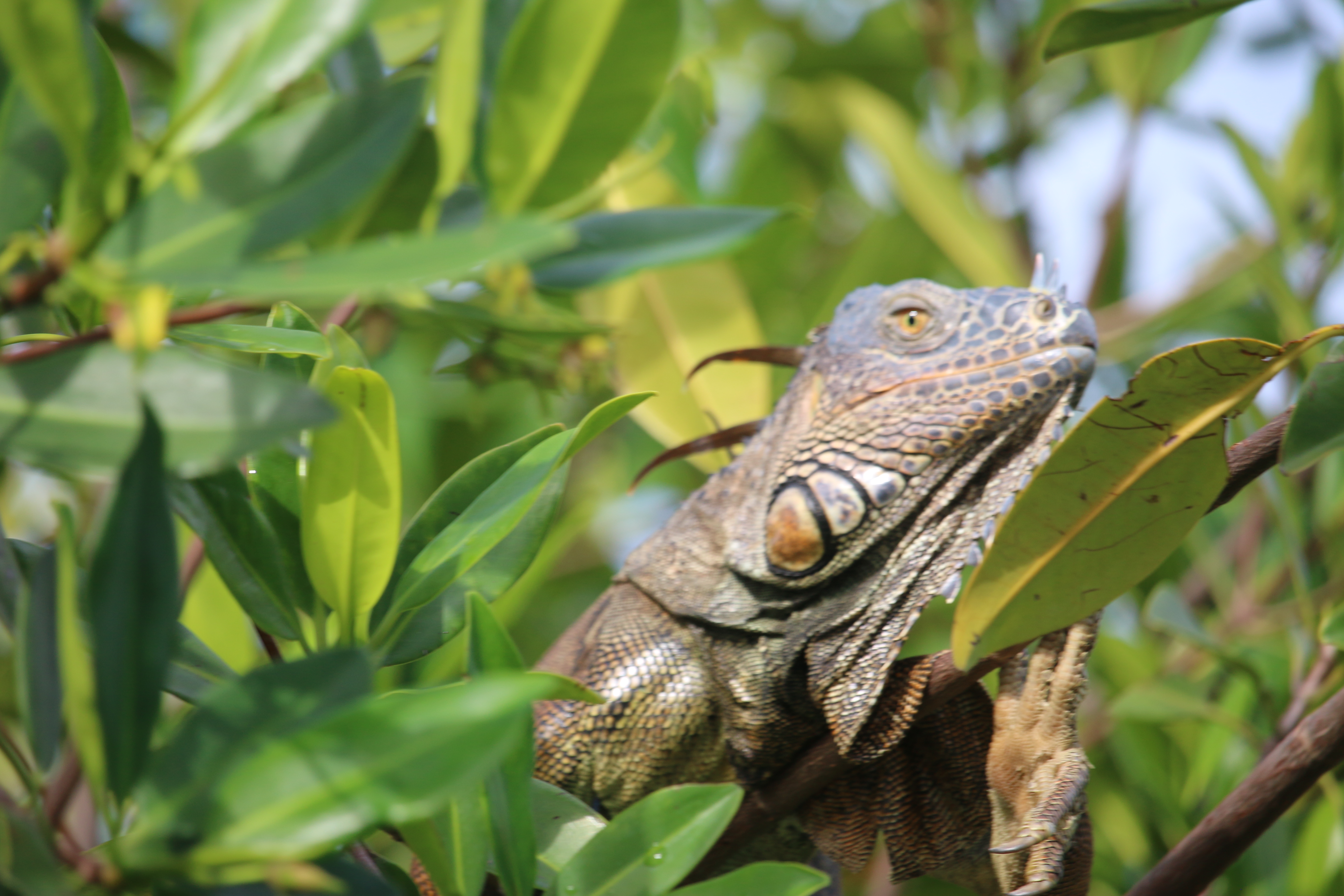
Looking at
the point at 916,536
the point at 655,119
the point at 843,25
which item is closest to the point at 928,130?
the point at 843,25

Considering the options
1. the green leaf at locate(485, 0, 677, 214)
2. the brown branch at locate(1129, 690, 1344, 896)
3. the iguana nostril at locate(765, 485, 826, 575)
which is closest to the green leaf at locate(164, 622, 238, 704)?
the green leaf at locate(485, 0, 677, 214)

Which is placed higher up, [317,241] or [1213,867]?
→ [317,241]

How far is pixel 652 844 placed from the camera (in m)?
1.21

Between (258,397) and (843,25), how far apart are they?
13.8 feet

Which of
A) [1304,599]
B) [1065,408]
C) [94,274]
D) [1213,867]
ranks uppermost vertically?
[94,274]

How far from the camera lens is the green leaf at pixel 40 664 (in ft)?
3.22

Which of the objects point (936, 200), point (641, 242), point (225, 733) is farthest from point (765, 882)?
point (936, 200)

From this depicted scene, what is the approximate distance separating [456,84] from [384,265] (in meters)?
0.23

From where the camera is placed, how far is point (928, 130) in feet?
13.6

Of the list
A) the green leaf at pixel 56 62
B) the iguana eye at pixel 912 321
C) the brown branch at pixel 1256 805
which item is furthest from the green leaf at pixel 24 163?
the brown branch at pixel 1256 805

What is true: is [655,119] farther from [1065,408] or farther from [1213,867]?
[1213,867]

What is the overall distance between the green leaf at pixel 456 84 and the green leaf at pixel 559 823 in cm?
77

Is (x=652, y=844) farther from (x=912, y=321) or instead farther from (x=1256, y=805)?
(x=912, y=321)

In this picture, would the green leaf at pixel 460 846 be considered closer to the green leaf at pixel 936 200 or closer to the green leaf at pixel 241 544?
the green leaf at pixel 241 544
